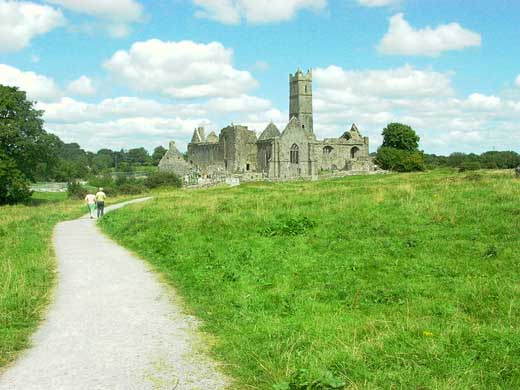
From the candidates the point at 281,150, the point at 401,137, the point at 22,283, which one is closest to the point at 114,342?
the point at 22,283

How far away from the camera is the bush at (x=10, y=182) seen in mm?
50375

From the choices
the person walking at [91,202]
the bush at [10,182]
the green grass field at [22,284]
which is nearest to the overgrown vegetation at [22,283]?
the green grass field at [22,284]

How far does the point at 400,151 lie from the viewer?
8912 centimetres

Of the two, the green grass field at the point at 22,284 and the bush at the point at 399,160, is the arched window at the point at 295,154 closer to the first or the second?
the bush at the point at 399,160

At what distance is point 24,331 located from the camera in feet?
28.4

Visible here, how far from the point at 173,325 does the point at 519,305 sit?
222 inches

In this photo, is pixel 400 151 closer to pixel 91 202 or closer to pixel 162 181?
pixel 162 181

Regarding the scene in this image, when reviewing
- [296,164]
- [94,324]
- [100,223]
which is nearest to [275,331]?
[94,324]

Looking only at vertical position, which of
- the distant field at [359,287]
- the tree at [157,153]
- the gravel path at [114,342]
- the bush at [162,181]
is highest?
the tree at [157,153]

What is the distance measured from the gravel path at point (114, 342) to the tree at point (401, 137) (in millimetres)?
87330

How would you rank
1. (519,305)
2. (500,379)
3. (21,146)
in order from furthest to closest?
1. (21,146)
2. (519,305)
3. (500,379)

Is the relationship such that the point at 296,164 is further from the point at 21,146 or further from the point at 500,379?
the point at 500,379

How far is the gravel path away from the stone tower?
79.4m

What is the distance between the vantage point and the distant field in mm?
6809
